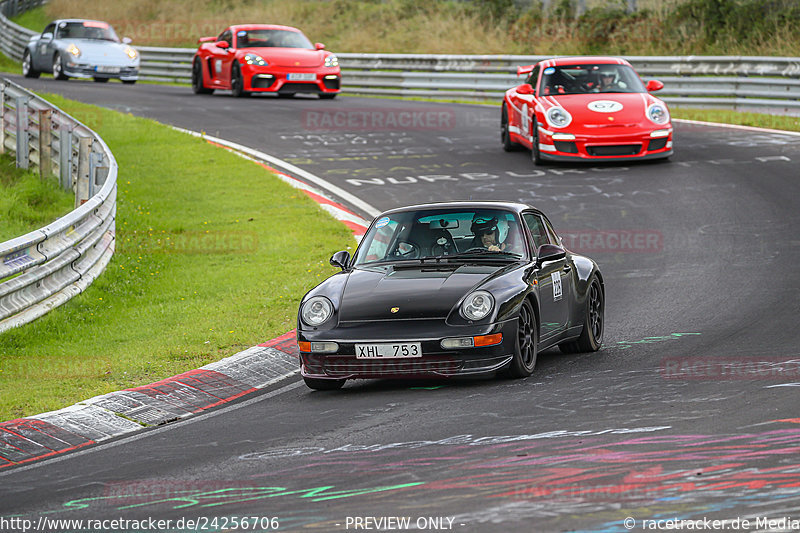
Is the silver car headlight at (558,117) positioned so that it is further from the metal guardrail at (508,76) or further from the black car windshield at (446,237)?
the black car windshield at (446,237)

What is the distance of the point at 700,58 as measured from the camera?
2669 cm

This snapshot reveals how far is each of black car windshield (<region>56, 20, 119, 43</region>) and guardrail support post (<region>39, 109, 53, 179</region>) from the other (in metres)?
17.5

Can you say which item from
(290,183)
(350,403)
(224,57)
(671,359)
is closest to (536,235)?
(671,359)

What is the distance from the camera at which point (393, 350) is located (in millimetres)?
8266

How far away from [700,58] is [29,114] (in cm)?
1489

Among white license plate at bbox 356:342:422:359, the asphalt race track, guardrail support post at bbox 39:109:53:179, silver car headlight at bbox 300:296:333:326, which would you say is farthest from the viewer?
guardrail support post at bbox 39:109:53:179

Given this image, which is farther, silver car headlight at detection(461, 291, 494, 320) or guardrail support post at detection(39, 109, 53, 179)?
guardrail support post at detection(39, 109, 53, 179)

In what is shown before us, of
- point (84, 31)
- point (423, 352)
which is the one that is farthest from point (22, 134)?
point (84, 31)

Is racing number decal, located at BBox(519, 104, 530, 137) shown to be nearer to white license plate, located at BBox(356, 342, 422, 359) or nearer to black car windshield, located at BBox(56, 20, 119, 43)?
white license plate, located at BBox(356, 342, 422, 359)

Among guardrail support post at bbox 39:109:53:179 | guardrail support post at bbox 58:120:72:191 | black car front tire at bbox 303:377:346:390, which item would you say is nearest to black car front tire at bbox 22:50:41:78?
guardrail support post at bbox 39:109:53:179

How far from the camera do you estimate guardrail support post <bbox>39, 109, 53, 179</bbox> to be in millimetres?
17109

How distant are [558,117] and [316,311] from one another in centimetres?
1126

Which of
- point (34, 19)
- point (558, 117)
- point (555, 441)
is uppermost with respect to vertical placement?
point (555, 441)

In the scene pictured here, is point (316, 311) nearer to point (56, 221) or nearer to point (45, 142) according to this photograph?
point (56, 221)
